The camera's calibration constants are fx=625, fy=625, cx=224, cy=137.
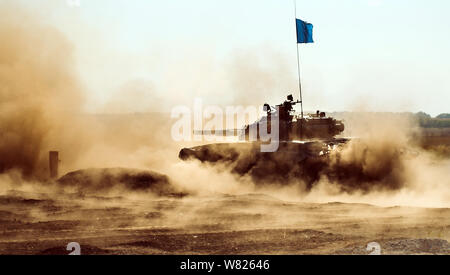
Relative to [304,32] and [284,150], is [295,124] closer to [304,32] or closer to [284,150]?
[284,150]

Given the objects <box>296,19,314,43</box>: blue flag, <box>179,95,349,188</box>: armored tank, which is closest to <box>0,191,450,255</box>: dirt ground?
<box>179,95,349,188</box>: armored tank

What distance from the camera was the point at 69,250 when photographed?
8883 mm

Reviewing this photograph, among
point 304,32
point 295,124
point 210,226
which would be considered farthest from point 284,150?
point 210,226

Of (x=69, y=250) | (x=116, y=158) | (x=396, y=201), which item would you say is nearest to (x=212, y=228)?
(x=69, y=250)

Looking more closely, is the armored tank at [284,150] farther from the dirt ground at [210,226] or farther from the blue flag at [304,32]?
the dirt ground at [210,226]

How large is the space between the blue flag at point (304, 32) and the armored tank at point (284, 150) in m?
1.99

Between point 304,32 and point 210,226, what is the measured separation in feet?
36.0

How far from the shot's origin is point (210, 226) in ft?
36.1

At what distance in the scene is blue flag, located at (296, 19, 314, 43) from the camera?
798 inches

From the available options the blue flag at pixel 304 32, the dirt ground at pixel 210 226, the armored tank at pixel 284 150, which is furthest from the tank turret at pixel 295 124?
the dirt ground at pixel 210 226

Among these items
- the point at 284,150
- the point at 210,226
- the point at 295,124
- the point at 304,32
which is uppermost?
the point at 304,32
